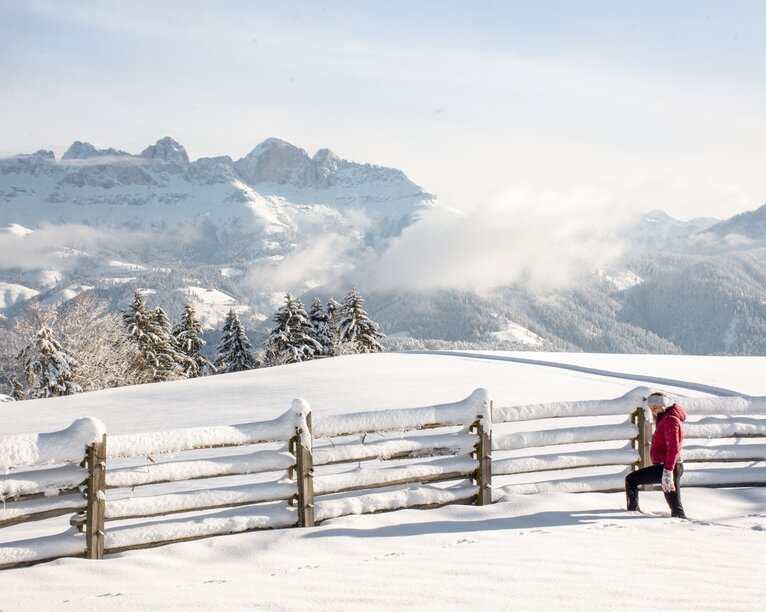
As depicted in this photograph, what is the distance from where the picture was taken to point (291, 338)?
4759cm

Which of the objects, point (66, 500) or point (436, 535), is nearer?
point (66, 500)

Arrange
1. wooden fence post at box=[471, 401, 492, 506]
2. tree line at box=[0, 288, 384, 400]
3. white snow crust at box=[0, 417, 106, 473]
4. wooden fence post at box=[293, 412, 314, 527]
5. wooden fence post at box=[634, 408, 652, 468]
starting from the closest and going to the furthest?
white snow crust at box=[0, 417, 106, 473]
wooden fence post at box=[293, 412, 314, 527]
wooden fence post at box=[471, 401, 492, 506]
wooden fence post at box=[634, 408, 652, 468]
tree line at box=[0, 288, 384, 400]

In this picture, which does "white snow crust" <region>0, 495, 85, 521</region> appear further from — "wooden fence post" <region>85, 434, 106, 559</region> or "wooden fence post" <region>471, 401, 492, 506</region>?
"wooden fence post" <region>471, 401, 492, 506</region>

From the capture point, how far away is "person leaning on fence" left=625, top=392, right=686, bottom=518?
26.4ft

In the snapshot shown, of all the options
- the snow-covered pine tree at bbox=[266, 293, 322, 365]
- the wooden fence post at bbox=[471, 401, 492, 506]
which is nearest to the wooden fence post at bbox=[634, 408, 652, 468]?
the wooden fence post at bbox=[471, 401, 492, 506]

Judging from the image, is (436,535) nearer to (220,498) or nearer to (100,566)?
(220,498)

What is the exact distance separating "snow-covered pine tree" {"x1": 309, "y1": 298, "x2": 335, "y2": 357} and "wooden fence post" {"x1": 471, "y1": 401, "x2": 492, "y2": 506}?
135 feet

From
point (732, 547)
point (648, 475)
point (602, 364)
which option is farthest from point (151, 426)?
point (602, 364)

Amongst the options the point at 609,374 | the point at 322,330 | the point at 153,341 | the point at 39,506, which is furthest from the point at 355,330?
the point at 39,506

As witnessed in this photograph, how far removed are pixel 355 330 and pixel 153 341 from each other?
46.0ft

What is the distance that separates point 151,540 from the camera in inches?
273

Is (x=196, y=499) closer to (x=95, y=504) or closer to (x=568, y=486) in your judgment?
(x=95, y=504)

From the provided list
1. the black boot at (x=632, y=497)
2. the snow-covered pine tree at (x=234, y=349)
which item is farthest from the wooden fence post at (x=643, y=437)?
the snow-covered pine tree at (x=234, y=349)

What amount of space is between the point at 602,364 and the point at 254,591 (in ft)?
74.1
